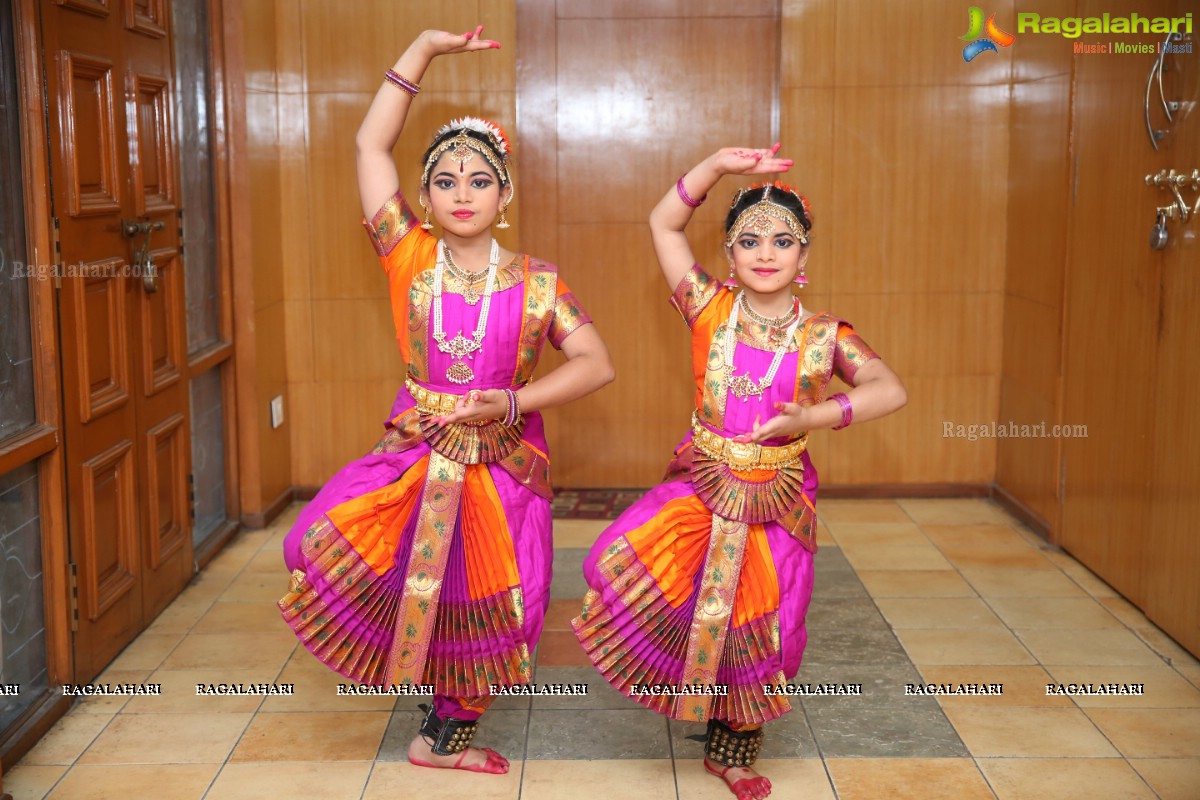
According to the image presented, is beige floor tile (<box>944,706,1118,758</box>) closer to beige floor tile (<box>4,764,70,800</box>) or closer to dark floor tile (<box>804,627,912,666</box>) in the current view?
dark floor tile (<box>804,627,912,666</box>)

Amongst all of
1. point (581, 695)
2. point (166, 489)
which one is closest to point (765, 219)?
point (581, 695)

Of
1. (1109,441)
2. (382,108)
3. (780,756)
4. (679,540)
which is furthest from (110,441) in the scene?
(1109,441)

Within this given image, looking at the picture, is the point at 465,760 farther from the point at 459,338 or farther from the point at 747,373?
the point at 747,373

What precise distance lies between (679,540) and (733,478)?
7.2 inches

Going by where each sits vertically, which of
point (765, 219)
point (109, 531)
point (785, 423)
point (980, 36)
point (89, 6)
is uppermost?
point (980, 36)

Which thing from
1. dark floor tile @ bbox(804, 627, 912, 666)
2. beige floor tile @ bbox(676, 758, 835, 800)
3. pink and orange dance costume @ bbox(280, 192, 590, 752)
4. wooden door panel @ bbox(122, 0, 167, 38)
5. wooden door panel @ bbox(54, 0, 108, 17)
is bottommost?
beige floor tile @ bbox(676, 758, 835, 800)

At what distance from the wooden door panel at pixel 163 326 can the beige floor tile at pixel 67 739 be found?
40.3 inches

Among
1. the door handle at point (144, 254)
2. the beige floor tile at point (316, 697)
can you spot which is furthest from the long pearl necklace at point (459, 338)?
the door handle at point (144, 254)

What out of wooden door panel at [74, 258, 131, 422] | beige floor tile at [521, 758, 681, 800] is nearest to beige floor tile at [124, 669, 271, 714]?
wooden door panel at [74, 258, 131, 422]

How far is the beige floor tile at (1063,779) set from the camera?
9.69 feet

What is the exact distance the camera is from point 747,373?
2.90 meters

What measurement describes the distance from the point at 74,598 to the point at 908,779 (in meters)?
2.15

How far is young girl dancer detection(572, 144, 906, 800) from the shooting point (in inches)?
113

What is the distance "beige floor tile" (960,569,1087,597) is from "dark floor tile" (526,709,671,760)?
152cm
